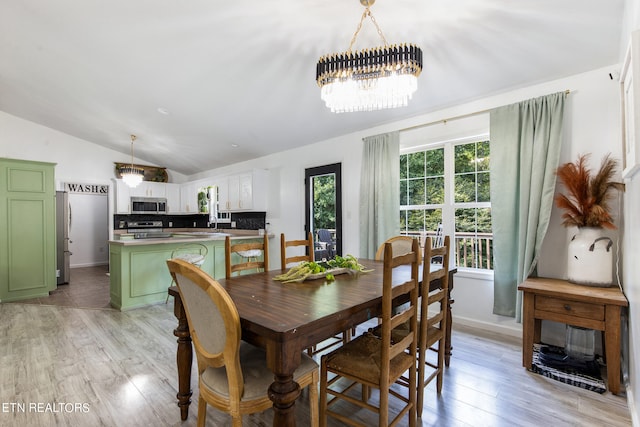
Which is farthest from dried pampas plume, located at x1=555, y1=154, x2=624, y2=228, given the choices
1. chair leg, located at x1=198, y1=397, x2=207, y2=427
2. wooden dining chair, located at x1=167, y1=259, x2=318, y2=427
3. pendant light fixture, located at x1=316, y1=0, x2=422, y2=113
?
chair leg, located at x1=198, y1=397, x2=207, y2=427

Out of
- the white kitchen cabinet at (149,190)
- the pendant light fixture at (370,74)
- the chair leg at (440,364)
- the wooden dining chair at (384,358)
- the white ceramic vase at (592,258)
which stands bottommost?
the chair leg at (440,364)

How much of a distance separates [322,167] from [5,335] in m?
4.19

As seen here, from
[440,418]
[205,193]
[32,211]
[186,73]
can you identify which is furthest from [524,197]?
[32,211]

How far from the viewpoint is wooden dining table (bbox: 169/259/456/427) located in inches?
48.3

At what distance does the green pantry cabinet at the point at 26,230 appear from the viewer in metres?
4.45

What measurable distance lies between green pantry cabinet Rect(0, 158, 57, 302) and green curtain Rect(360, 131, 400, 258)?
16.2 ft

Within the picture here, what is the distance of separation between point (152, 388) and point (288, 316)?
1.56 metres

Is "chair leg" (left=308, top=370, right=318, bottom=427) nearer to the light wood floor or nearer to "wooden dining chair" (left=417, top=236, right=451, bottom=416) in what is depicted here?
the light wood floor

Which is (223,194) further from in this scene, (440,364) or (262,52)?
(440,364)

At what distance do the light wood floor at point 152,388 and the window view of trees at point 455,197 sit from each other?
3.13 ft

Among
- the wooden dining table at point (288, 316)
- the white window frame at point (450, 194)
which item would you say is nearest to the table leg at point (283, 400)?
the wooden dining table at point (288, 316)

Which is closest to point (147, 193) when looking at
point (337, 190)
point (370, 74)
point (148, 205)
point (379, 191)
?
point (148, 205)

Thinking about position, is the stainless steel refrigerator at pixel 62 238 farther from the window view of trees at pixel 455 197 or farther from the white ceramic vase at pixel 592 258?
the white ceramic vase at pixel 592 258
